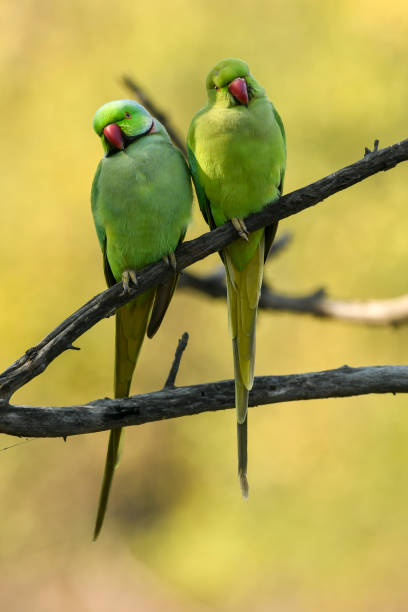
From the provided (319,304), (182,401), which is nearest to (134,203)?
(182,401)

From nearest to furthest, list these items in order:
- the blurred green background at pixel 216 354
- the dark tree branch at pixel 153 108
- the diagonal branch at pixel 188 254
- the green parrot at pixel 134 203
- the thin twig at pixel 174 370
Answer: the diagonal branch at pixel 188 254, the thin twig at pixel 174 370, the green parrot at pixel 134 203, the dark tree branch at pixel 153 108, the blurred green background at pixel 216 354

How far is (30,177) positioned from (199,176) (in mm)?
3448

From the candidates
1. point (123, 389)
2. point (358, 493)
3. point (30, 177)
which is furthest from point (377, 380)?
point (30, 177)

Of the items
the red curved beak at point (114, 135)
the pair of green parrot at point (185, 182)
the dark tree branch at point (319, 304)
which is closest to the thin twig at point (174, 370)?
the pair of green parrot at point (185, 182)

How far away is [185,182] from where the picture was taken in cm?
195

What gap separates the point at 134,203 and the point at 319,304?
1575mm

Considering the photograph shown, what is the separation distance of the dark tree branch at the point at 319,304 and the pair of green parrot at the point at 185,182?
1227 mm

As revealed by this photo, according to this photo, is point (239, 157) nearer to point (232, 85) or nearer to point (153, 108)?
point (232, 85)

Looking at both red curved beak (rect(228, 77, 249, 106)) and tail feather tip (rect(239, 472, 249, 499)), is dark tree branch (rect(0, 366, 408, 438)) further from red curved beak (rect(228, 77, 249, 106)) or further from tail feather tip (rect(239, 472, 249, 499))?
red curved beak (rect(228, 77, 249, 106))

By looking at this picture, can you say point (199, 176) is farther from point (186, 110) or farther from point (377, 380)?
point (186, 110)

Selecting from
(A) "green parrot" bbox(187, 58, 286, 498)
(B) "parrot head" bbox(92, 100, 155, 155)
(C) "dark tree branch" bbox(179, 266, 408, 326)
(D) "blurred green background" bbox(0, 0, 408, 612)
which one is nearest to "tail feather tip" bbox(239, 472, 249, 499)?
(A) "green parrot" bbox(187, 58, 286, 498)

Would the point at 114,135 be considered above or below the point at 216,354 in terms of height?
below

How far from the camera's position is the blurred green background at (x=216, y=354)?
4.47 m

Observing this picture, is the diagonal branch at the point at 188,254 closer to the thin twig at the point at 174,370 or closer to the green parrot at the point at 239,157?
the green parrot at the point at 239,157
